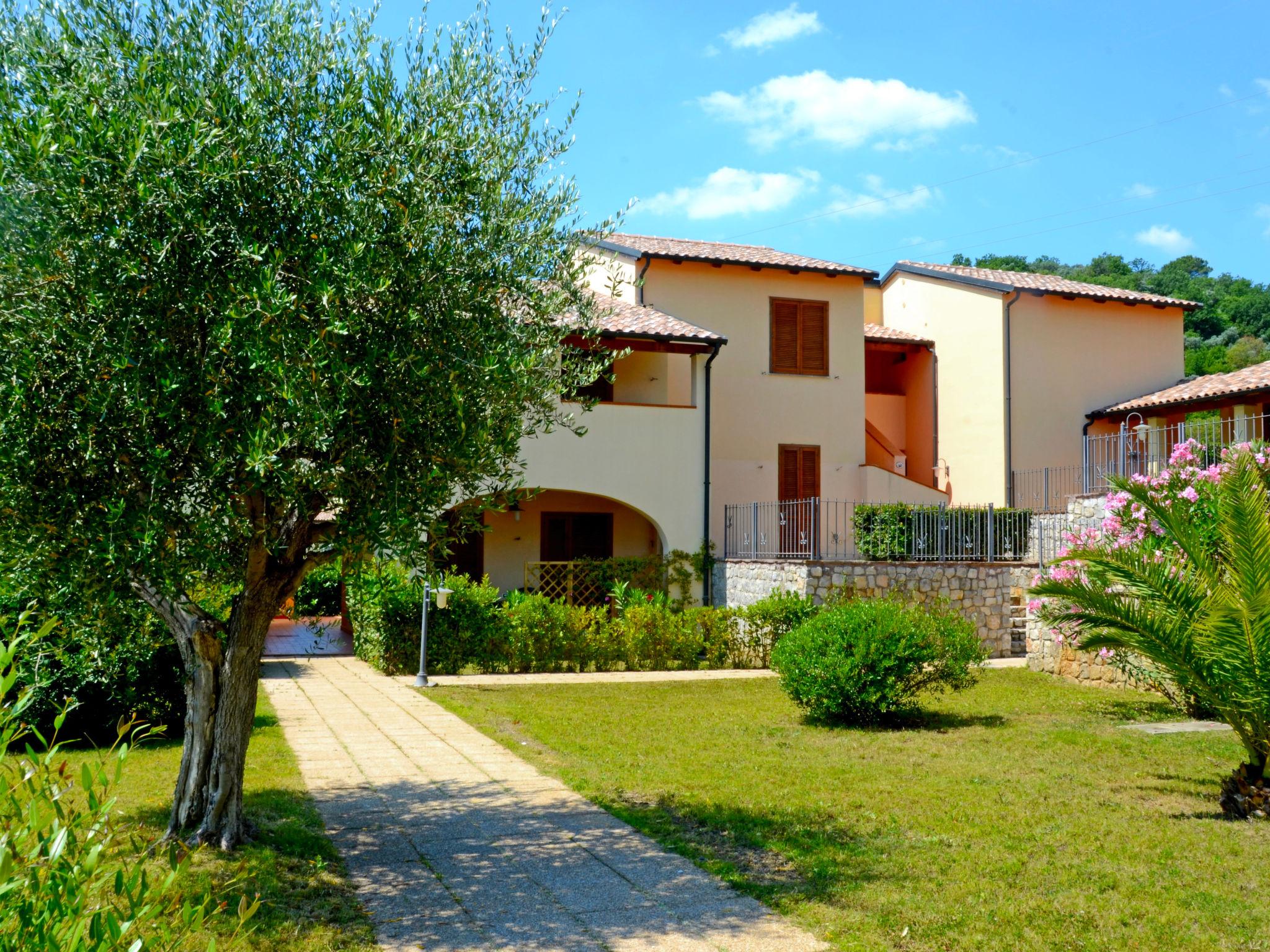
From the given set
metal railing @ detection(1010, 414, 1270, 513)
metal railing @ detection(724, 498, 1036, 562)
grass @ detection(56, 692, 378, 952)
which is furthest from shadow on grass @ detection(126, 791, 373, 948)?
metal railing @ detection(724, 498, 1036, 562)

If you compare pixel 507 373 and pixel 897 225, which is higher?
pixel 897 225

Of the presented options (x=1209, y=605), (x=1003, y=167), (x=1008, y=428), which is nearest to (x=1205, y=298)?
(x=1003, y=167)

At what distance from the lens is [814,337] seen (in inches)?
854

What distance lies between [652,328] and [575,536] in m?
4.64

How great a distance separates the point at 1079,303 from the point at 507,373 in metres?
20.0

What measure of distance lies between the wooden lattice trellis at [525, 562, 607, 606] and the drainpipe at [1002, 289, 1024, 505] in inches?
350

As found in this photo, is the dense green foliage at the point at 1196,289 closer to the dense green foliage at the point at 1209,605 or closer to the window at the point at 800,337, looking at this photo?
the window at the point at 800,337

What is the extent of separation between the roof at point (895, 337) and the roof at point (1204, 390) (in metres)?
3.94

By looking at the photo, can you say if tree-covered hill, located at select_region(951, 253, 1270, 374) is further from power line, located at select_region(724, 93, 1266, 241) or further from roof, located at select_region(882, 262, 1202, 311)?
roof, located at select_region(882, 262, 1202, 311)

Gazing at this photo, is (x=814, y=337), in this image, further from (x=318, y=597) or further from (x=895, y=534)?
(x=318, y=597)

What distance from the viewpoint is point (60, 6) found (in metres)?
5.59

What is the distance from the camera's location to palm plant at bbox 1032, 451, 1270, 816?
7.09 metres

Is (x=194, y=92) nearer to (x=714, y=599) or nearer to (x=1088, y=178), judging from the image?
(x=714, y=599)

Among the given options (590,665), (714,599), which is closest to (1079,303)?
(714,599)
